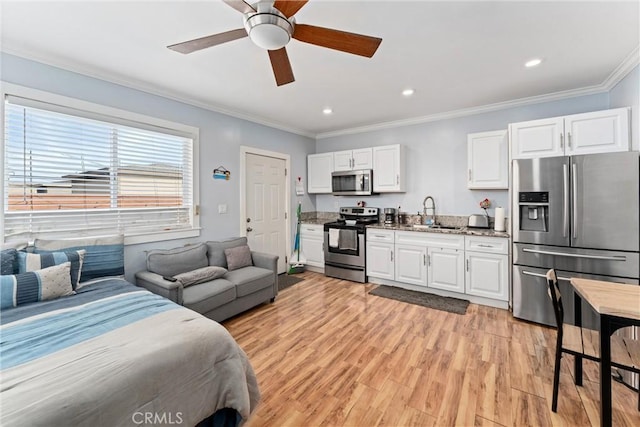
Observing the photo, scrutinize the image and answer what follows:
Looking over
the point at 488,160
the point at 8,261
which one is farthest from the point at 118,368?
the point at 488,160

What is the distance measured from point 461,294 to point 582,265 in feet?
4.35

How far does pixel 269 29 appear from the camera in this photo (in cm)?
152

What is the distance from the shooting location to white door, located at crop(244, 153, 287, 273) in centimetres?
429

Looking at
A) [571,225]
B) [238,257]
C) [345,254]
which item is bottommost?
[345,254]

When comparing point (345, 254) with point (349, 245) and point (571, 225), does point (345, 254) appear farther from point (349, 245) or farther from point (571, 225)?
point (571, 225)

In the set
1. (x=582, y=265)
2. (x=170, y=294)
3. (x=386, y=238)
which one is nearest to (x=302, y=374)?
(x=170, y=294)

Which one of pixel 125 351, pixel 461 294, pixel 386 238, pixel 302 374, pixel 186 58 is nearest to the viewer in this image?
pixel 125 351

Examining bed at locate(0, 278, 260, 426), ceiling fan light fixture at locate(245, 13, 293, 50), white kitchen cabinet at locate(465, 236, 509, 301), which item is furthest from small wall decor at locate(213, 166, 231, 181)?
white kitchen cabinet at locate(465, 236, 509, 301)

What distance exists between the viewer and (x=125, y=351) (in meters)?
1.30

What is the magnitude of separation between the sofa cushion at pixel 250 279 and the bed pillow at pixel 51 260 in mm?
1341

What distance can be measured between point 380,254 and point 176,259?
2.83m

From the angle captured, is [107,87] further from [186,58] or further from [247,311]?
[247,311]

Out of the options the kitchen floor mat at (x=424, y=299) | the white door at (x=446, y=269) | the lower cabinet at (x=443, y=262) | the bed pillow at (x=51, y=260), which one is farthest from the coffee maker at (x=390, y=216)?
the bed pillow at (x=51, y=260)

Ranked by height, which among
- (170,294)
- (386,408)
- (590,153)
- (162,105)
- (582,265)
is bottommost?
(386,408)
